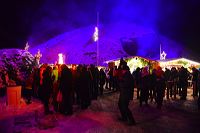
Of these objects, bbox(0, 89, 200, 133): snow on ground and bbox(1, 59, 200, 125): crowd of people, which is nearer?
bbox(0, 89, 200, 133): snow on ground

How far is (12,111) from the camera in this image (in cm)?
1123

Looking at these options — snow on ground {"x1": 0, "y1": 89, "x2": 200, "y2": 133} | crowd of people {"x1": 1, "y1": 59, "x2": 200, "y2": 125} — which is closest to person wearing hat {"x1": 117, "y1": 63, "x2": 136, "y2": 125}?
crowd of people {"x1": 1, "y1": 59, "x2": 200, "y2": 125}

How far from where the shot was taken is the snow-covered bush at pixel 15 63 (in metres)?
16.9

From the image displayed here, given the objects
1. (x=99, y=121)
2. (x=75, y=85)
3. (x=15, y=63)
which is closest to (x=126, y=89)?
(x=99, y=121)

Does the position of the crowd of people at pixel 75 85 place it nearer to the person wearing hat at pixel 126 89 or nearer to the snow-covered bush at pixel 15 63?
the person wearing hat at pixel 126 89

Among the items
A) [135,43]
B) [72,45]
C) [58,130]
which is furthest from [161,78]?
[135,43]

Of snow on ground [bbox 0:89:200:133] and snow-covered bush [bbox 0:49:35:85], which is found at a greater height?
snow-covered bush [bbox 0:49:35:85]

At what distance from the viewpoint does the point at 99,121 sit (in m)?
8.91

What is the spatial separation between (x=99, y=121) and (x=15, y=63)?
1093 centimetres

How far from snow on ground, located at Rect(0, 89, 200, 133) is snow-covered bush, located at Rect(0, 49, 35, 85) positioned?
602 centimetres

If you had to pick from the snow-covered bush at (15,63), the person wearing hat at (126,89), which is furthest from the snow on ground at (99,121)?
the snow-covered bush at (15,63)

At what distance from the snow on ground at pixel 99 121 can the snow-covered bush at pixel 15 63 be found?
602 centimetres

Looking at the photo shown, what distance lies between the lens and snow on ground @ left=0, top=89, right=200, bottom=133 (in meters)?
7.81

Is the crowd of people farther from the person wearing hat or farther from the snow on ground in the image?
the snow on ground
